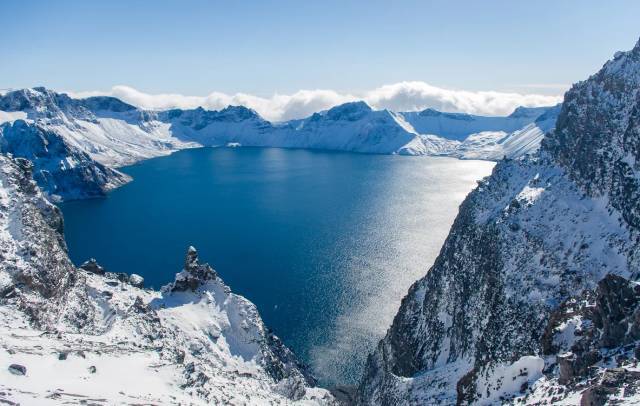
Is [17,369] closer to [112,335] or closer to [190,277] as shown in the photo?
[112,335]

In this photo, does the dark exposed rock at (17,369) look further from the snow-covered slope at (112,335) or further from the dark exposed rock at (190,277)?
the dark exposed rock at (190,277)

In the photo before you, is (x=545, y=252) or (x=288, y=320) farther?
(x=288, y=320)

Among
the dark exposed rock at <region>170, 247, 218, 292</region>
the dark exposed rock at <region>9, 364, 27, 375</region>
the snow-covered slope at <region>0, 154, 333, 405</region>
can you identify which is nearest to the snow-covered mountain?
the snow-covered slope at <region>0, 154, 333, 405</region>

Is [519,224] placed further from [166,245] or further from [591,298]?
[166,245]

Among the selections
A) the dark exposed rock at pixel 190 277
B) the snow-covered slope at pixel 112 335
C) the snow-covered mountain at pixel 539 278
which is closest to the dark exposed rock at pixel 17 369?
the snow-covered slope at pixel 112 335

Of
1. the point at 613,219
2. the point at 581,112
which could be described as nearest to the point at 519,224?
the point at 613,219

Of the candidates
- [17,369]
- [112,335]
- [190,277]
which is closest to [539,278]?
[112,335]
